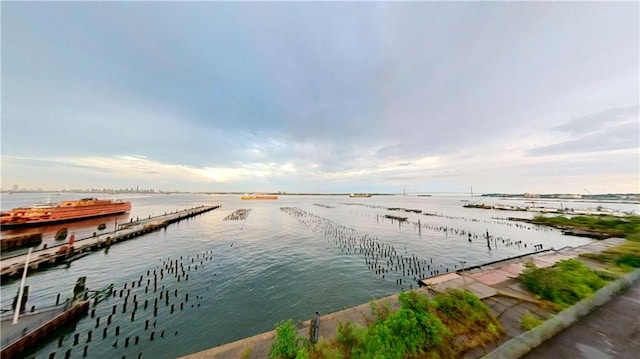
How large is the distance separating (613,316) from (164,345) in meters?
24.1

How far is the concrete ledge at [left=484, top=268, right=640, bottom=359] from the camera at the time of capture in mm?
7105

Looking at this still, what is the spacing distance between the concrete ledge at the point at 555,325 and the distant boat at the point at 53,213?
81.1 m

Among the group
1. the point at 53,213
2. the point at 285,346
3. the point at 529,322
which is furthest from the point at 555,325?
the point at 53,213

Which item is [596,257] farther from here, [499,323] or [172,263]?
[172,263]

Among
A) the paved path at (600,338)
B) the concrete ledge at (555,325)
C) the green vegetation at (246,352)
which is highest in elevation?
the concrete ledge at (555,325)

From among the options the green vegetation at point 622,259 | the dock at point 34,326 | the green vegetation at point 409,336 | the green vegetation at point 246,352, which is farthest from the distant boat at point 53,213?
the green vegetation at point 622,259

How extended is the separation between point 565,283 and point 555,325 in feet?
24.9

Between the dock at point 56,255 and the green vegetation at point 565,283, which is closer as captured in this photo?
the green vegetation at point 565,283

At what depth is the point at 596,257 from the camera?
2152 cm

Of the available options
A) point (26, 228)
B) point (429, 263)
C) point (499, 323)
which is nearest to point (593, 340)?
point (499, 323)

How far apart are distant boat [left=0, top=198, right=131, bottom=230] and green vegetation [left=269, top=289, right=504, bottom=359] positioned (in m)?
74.3

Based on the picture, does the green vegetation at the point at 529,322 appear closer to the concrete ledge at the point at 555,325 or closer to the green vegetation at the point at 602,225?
the concrete ledge at the point at 555,325

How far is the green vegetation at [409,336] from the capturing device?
8.56 meters

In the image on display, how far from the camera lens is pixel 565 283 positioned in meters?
13.6
